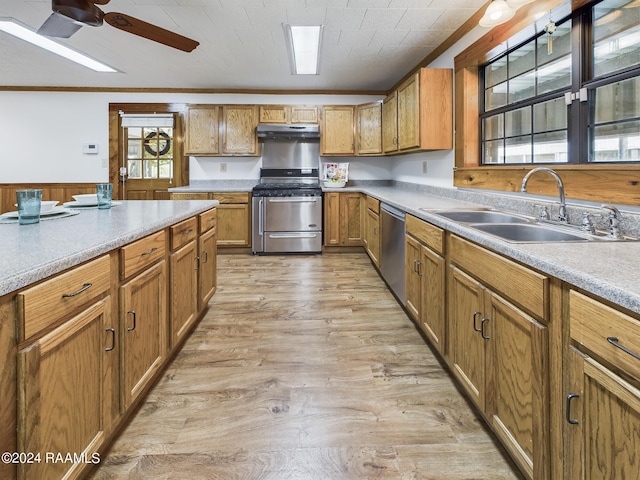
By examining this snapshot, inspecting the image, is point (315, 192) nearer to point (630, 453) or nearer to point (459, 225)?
point (459, 225)

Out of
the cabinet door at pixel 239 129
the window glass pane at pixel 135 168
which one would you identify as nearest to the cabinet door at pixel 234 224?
the cabinet door at pixel 239 129

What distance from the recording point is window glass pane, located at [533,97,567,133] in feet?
7.62

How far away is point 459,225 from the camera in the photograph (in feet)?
5.97

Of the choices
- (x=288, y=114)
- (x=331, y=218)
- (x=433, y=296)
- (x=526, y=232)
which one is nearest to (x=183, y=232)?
(x=433, y=296)

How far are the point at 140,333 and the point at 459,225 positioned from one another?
1.49 m

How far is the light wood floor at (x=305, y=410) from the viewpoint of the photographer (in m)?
1.39

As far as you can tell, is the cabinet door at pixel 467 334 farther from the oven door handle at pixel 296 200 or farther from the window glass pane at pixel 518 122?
the oven door handle at pixel 296 200

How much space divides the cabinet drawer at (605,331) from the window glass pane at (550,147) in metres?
1.65

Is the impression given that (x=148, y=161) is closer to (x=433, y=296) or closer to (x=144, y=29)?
(x=144, y=29)

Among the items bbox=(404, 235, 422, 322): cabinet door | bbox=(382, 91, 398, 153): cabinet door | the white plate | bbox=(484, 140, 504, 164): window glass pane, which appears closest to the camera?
the white plate

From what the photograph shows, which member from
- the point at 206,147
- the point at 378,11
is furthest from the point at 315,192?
the point at 378,11

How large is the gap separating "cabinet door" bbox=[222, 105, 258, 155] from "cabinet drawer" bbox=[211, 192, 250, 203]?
647 mm

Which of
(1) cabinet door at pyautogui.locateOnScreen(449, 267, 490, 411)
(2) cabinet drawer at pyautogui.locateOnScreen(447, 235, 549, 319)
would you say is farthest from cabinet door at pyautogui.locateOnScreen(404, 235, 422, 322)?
(2) cabinet drawer at pyautogui.locateOnScreen(447, 235, 549, 319)

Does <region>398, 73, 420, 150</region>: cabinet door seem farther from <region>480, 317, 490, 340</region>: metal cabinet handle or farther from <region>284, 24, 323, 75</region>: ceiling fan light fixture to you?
<region>480, 317, 490, 340</region>: metal cabinet handle
